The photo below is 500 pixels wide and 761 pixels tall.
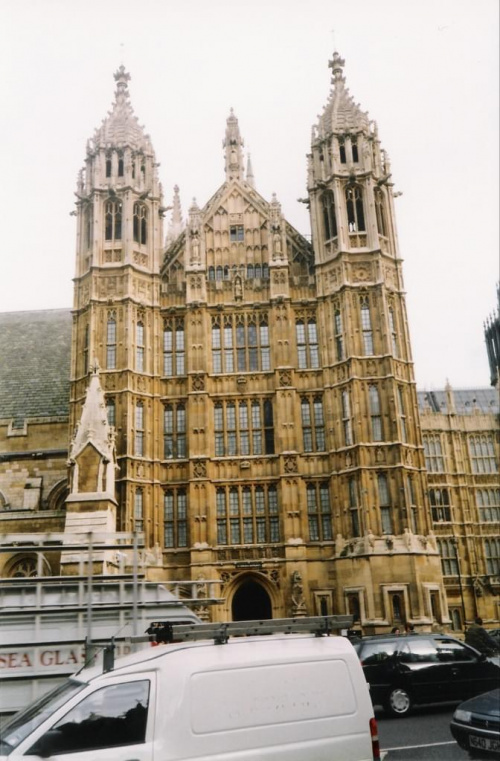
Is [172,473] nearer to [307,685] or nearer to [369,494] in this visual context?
[369,494]

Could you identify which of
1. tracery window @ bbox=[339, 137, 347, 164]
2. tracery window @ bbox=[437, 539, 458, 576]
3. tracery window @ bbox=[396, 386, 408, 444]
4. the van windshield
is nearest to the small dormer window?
tracery window @ bbox=[339, 137, 347, 164]

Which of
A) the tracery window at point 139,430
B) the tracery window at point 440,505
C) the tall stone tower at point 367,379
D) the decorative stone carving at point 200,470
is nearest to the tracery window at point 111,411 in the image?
the tracery window at point 139,430

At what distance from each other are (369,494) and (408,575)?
10.1ft

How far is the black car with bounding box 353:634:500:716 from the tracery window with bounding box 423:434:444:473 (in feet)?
113

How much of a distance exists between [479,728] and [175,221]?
113ft

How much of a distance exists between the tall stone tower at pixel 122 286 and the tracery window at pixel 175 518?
1.08 m

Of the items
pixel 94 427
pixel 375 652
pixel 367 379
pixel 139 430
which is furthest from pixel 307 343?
pixel 375 652

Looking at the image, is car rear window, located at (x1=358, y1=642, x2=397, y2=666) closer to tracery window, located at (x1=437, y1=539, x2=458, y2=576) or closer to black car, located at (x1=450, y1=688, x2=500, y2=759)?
black car, located at (x1=450, y1=688, x2=500, y2=759)

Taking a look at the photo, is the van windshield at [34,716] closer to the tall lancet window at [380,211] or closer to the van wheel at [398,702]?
the van wheel at [398,702]

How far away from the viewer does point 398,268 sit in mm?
29234

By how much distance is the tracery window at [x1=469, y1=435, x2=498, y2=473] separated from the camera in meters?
48.9

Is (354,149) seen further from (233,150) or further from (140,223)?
(140,223)

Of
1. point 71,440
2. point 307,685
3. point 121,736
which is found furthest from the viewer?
point 71,440

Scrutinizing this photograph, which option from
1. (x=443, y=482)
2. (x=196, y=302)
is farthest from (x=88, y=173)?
(x=443, y=482)
